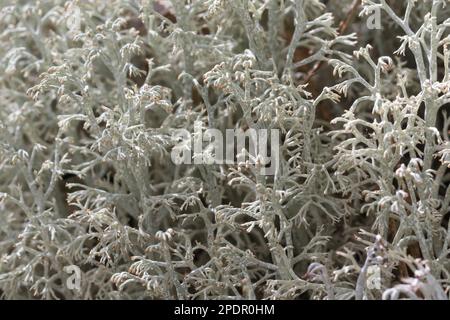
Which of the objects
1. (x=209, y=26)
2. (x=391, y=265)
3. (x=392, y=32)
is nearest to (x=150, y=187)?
(x=209, y=26)

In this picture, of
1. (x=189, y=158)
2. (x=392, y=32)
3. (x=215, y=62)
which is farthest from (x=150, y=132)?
(x=392, y=32)

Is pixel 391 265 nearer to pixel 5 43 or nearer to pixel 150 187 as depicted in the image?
pixel 150 187

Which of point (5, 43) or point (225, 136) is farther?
point (5, 43)

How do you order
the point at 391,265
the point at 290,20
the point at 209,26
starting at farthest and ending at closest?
the point at 290,20
the point at 209,26
the point at 391,265

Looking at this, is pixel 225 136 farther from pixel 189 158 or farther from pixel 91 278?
pixel 91 278

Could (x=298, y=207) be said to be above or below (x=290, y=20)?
below

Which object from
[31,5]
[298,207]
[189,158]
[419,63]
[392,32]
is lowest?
[298,207]

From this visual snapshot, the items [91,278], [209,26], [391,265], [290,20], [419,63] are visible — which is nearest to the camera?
[391,265]
